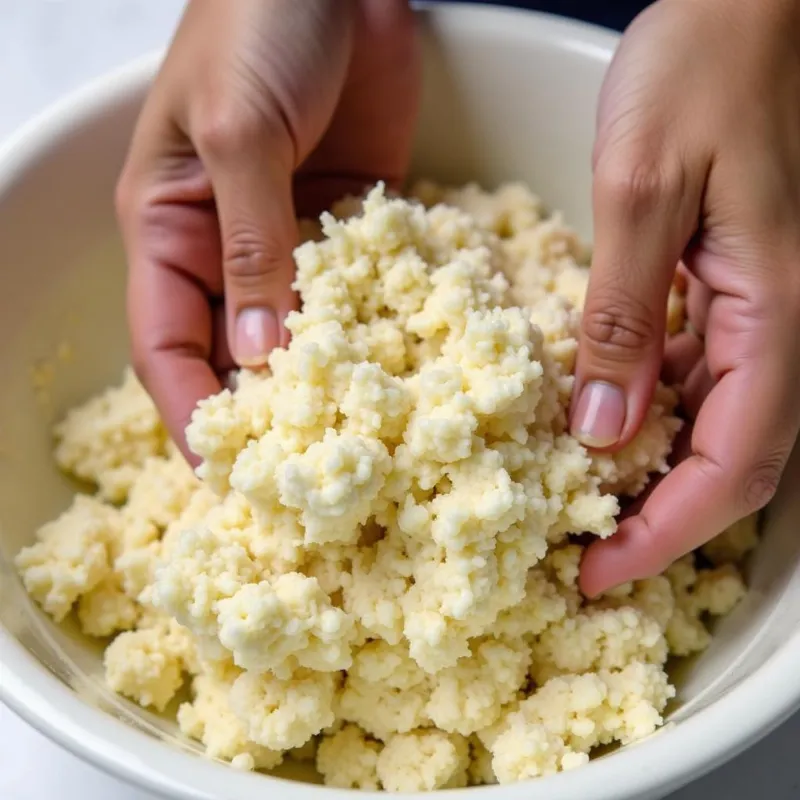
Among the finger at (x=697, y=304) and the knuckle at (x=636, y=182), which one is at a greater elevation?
the knuckle at (x=636, y=182)

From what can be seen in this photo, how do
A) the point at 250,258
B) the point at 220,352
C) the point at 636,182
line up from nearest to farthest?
the point at 636,182 → the point at 250,258 → the point at 220,352

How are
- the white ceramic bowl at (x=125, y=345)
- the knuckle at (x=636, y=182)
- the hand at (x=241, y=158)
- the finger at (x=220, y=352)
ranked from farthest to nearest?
the finger at (x=220, y=352), the hand at (x=241, y=158), the knuckle at (x=636, y=182), the white ceramic bowl at (x=125, y=345)

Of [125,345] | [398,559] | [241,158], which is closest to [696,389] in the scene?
[398,559]

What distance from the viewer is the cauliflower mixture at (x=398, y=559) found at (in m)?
0.63

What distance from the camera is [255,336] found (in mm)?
764

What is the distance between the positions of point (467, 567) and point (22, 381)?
1.46 feet

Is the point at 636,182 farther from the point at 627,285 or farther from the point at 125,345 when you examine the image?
the point at 125,345

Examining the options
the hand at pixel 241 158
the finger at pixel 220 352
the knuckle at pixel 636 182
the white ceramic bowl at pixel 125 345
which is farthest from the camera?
the finger at pixel 220 352

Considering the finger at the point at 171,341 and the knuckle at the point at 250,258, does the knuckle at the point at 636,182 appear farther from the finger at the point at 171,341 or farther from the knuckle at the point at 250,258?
the finger at the point at 171,341

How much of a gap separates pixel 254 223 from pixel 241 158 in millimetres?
50

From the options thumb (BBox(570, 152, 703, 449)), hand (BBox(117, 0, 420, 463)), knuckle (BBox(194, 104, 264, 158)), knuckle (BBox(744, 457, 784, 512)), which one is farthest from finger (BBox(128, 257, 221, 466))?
knuckle (BBox(744, 457, 784, 512))

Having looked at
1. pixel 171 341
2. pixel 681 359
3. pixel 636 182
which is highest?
pixel 636 182

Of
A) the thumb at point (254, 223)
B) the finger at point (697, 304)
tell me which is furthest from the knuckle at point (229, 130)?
the finger at point (697, 304)

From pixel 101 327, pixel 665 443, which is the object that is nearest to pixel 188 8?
pixel 101 327
